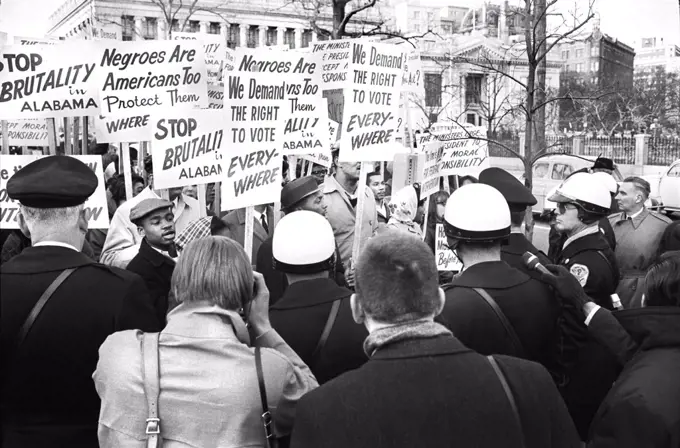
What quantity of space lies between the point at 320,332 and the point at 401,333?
1.19 m

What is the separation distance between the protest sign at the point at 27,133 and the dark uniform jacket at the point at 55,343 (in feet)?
19.7

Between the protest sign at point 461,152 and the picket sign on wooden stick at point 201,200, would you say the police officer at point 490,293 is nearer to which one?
the picket sign on wooden stick at point 201,200

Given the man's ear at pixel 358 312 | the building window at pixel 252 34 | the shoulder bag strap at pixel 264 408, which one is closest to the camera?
the man's ear at pixel 358 312

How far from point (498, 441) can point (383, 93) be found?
5041 mm

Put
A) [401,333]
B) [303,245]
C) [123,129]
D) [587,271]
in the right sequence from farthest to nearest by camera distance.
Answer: [123,129], [587,271], [303,245], [401,333]

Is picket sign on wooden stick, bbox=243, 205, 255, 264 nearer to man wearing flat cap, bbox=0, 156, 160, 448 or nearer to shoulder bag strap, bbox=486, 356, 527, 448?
man wearing flat cap, bbox=0, 156, 160, 448

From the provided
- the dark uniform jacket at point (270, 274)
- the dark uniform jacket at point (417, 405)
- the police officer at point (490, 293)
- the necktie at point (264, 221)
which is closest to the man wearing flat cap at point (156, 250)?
the dark uniform jacket at point (270, 274)

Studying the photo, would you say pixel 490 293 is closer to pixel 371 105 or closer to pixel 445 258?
pixel 371 105

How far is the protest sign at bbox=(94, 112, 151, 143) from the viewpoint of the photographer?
6230 mm

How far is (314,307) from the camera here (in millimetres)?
3299

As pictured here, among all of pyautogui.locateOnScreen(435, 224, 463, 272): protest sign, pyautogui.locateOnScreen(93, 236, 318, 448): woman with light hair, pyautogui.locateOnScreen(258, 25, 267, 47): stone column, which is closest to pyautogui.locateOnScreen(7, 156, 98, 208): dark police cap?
pyautogui.locateOnScreen(93, 236, 318, 448): woman with light hair

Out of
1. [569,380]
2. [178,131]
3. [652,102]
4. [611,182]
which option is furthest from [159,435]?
[652,102]

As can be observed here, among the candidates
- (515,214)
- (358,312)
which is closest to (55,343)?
(358,312)

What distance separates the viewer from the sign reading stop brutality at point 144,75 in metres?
6.02
